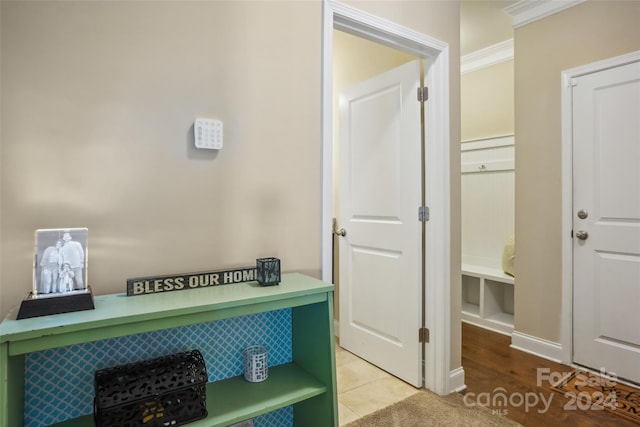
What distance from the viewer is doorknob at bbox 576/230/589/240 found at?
2440 mm

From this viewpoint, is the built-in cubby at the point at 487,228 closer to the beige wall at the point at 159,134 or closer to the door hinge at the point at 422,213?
the door hinge at the point at 422,213

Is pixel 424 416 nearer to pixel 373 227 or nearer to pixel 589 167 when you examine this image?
pixel 373 227

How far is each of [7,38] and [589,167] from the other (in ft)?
Result: 10.1

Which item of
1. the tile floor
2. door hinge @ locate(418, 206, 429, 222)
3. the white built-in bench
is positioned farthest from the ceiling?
the tile floor

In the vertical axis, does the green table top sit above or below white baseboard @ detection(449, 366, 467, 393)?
above

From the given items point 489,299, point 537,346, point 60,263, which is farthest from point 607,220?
point 60,263

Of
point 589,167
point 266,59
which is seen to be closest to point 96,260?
point 266,59

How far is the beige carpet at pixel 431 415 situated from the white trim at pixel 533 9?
2.75m

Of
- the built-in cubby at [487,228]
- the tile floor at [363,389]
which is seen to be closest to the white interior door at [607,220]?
the built-in cubby at [487,228]

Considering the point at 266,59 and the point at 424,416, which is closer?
the point at 266,59

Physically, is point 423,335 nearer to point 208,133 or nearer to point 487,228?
point 208,133

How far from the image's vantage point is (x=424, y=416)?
1.90 meters

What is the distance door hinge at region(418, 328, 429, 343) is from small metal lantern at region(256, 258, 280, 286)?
1.28 metres

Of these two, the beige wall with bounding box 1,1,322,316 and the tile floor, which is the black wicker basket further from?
the tile floor
